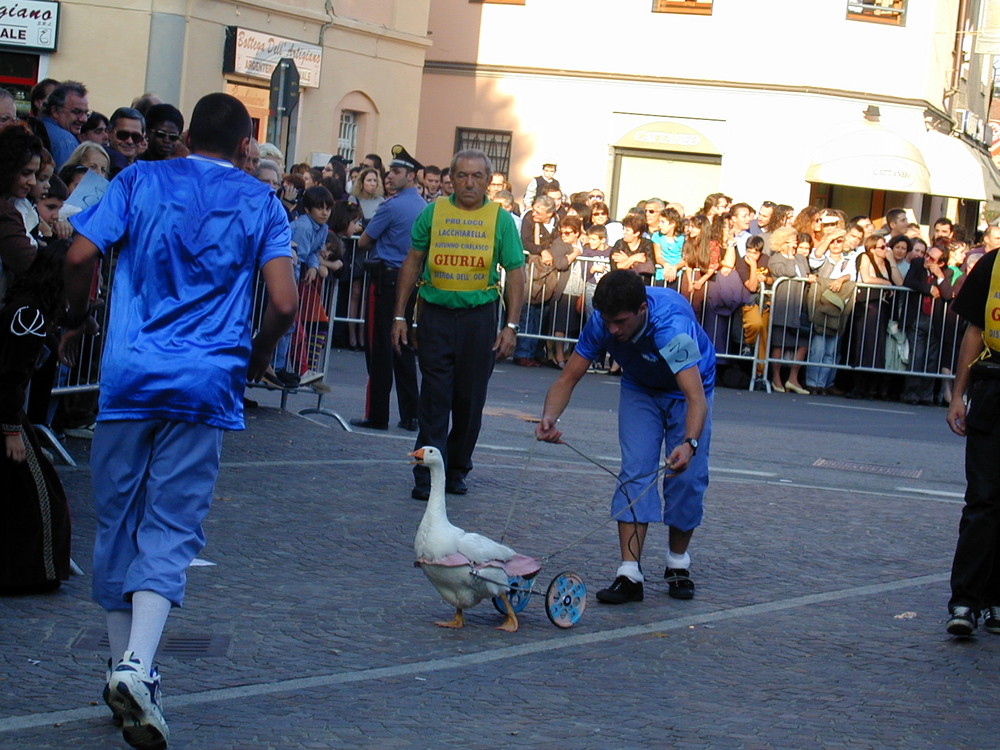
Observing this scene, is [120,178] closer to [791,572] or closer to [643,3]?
[791,572]

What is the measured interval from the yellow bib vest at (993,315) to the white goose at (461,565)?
2.27 meters

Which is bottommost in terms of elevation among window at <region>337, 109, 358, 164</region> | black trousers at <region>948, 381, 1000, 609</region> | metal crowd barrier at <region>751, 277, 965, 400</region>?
black trousers at <region>948, 381, 1000, 609</region>

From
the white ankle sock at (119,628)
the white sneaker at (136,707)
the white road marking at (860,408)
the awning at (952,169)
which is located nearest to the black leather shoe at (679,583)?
the white ankle sock at (119,628)

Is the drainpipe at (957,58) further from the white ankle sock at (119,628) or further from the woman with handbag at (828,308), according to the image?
the white ankle sock at (119,628)

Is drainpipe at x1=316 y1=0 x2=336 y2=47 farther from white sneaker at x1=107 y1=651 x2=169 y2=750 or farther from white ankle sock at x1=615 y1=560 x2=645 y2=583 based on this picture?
white sneaker at x1=107 y1=651 x2=169 y2=750

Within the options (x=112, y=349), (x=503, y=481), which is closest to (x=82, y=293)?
(x=112, y=349)

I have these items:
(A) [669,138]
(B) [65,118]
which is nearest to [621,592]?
(B) [65,118]

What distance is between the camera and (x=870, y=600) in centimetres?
802

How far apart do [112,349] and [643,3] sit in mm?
30057

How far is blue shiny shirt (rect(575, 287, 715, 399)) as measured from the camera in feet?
24.0

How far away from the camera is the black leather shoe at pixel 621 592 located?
7539mm

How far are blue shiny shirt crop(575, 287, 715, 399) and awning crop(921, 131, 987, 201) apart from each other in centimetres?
2501

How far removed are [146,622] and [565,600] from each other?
7.76ft

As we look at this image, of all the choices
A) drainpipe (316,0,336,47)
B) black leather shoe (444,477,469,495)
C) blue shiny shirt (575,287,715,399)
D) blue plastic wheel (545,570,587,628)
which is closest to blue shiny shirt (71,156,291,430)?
blue plastic wheel (545,570,587,628)
